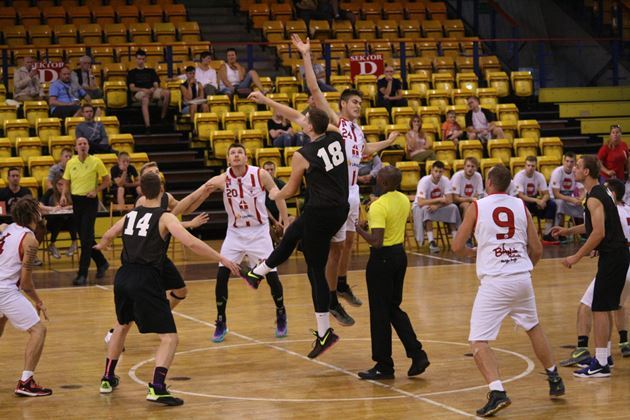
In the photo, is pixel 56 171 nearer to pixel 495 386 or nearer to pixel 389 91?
pixel 389 91

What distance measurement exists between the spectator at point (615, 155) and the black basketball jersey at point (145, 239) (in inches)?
521

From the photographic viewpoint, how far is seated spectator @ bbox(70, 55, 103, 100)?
21125 millimetres

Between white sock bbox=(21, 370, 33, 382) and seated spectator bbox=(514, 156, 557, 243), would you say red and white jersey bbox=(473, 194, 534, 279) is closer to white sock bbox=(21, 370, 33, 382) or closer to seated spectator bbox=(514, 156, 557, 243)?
white sock bbox=(21, 370, 33, 382)

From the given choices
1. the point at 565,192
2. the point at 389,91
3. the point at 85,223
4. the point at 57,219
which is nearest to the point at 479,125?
the point at 389,91

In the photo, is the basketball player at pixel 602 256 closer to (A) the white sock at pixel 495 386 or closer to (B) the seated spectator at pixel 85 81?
(A) the white sock at pixel 495 386

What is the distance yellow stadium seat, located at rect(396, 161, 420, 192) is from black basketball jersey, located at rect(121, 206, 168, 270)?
12031 mm

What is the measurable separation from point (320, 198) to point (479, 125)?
1282cm

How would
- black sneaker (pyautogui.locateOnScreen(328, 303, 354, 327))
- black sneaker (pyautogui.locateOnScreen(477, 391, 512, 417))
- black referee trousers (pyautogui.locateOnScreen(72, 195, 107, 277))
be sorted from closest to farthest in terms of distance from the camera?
black sneaker (pyautogui.locateOnScreen(477, 391, 512, 417)) < black sneaker (pyautogui.locateOnScreen(328, 303, 354, 327)) < black referee trousers (pyautogui.locateOnScreen(72, 195, 107, 277))

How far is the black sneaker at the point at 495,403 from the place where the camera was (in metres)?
8.18

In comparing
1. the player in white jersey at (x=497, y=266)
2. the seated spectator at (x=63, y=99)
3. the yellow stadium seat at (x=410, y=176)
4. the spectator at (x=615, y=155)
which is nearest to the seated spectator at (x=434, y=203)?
the yellow stadium seat at (x=410, y=176)

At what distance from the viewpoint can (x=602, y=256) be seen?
9664 millimetres

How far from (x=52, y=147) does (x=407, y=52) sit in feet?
30.4

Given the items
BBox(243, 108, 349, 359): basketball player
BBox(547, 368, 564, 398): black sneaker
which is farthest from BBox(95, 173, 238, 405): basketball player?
BBox(547, 368, 564, 398): black sneaker

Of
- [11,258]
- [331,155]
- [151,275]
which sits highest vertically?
[331,155]
